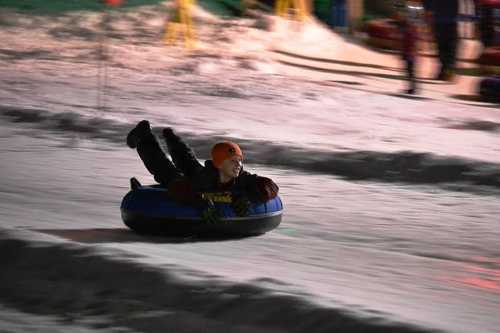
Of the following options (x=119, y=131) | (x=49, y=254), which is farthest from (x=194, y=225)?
(x=119, y=131)

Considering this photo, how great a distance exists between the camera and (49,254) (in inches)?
296

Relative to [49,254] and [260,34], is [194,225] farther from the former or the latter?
[260,34]

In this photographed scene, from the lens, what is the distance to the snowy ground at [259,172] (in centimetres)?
670

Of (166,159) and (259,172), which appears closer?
(166,159)

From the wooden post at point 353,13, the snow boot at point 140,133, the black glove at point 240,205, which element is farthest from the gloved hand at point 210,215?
the wooden post at point 353,13

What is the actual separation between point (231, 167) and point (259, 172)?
378 centimetres

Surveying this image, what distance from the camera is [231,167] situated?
8461 mm

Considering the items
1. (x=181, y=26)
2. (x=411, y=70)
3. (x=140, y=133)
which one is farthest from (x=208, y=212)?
(x=181, y=26)

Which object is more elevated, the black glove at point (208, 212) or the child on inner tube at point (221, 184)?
the child on inner tube at point (221, 184)

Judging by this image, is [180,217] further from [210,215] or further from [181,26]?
[181,26]

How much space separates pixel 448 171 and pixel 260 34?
10846 mm

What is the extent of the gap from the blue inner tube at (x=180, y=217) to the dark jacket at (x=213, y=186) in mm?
57

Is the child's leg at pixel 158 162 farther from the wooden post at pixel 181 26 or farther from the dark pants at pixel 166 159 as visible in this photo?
the wooden post at pixel 181 26

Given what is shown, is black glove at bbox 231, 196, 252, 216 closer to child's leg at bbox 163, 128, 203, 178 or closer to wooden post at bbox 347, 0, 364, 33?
child's leg at bbox 163, 128, 203, 178
